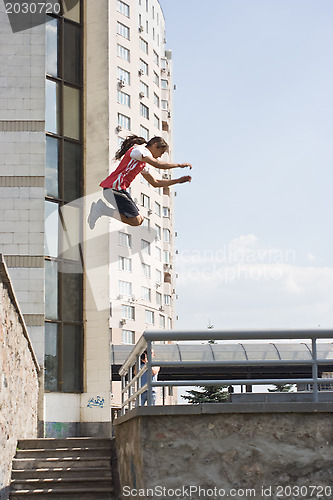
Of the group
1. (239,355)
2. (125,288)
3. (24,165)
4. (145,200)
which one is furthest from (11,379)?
(145,200)

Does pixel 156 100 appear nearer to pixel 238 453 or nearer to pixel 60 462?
pixel 60 462

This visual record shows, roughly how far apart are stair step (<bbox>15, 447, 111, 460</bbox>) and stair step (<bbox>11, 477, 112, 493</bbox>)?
1.02 metres

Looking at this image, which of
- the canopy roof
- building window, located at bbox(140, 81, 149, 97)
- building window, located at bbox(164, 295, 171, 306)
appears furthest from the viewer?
building window, located at bbox(164, 295, 171, 306)

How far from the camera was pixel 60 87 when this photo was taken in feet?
74.9

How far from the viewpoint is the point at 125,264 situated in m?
68.4

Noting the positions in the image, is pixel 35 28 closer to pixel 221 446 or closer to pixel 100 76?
pixel 100 76

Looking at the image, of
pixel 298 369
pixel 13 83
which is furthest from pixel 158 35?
pixel 13 83

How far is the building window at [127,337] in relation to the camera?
65438 mm

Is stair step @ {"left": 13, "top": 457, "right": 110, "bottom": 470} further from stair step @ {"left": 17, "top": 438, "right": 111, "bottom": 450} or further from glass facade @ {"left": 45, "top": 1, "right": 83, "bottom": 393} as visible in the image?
glass facade @ {"left": 45, "top": 1, "right": 83, "bottom": 393}

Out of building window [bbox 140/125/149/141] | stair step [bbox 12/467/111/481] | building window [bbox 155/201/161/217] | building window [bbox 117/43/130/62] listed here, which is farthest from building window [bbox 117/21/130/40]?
stair step [bbox 12/467/111/481]

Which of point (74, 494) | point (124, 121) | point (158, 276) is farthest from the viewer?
point (158, 276)

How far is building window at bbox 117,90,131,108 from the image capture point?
226 ft

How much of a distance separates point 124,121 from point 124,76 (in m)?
4.53

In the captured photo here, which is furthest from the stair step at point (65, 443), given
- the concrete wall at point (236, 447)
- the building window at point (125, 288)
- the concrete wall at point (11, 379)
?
the building window at point (125, 288)
